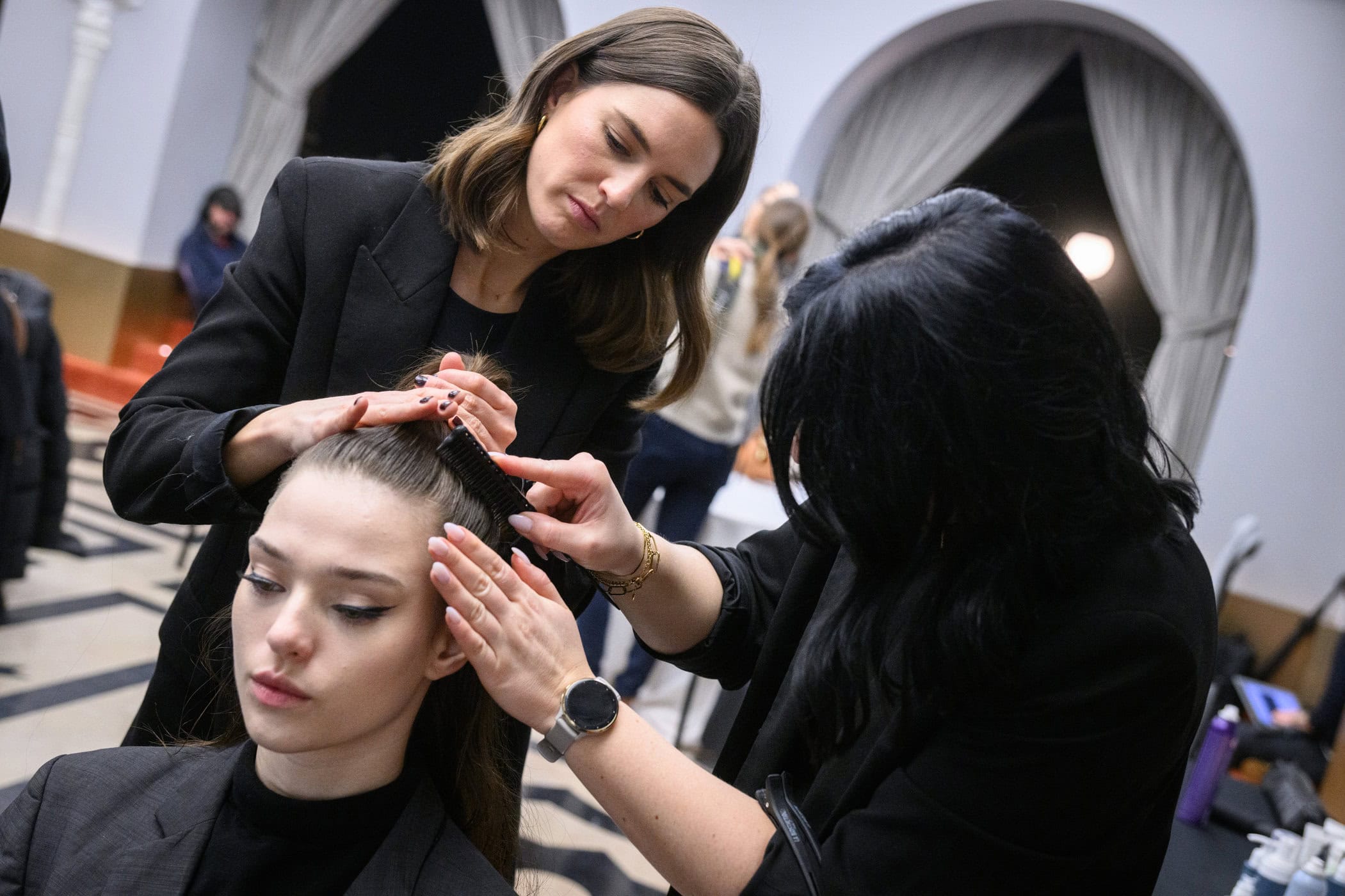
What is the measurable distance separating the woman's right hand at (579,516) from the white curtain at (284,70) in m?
6.71

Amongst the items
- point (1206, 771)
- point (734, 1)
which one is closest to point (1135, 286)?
point (734, 1)

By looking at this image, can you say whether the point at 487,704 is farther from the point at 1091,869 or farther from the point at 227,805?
the point at 1091,869

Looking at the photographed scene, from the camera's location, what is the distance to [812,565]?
122 centimetres

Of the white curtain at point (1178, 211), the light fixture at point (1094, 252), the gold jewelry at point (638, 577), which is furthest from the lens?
the light fixture at point (1094, 252)

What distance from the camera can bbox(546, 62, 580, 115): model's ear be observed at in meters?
1.30

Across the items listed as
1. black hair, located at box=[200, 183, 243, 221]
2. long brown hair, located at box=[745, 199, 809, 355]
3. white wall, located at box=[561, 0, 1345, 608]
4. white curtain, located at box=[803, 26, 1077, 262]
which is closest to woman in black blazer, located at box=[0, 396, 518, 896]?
long brown hair, located at box=[745, 199, 809, 355]

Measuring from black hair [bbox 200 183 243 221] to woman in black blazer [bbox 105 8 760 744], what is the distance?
5.79 metres

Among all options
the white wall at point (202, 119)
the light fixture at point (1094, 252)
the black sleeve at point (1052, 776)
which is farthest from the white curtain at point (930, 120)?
the black sleeve at point (1052, 776)

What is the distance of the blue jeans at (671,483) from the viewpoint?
3.27 meters

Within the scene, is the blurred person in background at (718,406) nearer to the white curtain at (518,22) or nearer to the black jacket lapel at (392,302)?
the black jacket lapel at (392,302)

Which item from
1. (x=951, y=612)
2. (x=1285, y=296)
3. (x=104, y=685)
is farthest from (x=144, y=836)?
(x=1285, y=296)

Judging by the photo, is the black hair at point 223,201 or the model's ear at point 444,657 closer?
the model's ear at point 444,657

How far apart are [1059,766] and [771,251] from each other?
8.88 ft

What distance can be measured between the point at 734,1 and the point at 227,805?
223 inches
